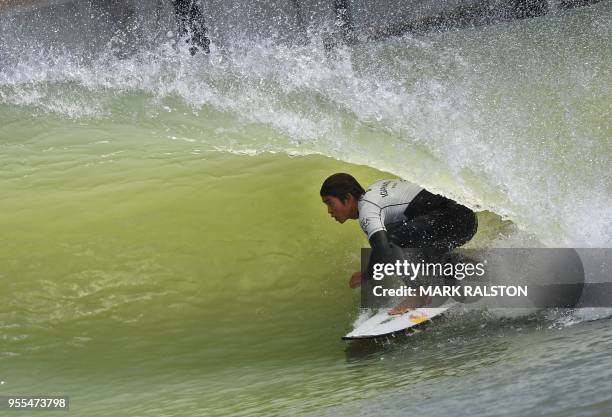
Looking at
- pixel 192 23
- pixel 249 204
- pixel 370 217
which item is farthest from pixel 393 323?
pixel 192 23

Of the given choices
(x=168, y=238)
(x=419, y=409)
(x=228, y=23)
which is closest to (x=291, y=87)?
(x=168, y=238)

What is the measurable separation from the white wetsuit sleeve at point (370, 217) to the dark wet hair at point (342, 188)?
60mm

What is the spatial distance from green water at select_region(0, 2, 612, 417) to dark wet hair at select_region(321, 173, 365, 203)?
0.37 feet

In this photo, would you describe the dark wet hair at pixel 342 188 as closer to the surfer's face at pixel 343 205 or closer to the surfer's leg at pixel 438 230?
the surfer's face at pixel 343 205

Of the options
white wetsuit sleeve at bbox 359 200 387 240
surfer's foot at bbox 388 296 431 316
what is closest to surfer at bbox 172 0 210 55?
white wetsuit sleeve at bbox 359 200 387 240

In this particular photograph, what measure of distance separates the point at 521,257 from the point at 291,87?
Answer: 1286mm

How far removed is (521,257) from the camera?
4.12m

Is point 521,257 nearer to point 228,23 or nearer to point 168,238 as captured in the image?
point 168,238

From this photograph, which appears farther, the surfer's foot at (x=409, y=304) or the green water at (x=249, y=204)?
the surfer's foot at (x=409, y=304)

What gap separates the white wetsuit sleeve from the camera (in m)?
3.96

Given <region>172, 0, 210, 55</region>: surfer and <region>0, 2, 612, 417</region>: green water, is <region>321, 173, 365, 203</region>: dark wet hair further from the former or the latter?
<region>172, 0, 210, 55</region>: surfer

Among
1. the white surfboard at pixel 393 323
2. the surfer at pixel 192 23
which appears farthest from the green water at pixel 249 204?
the surfer at pixel 192 23

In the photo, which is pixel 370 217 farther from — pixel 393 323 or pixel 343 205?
pixel 393 323

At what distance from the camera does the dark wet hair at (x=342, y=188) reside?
4.09m
